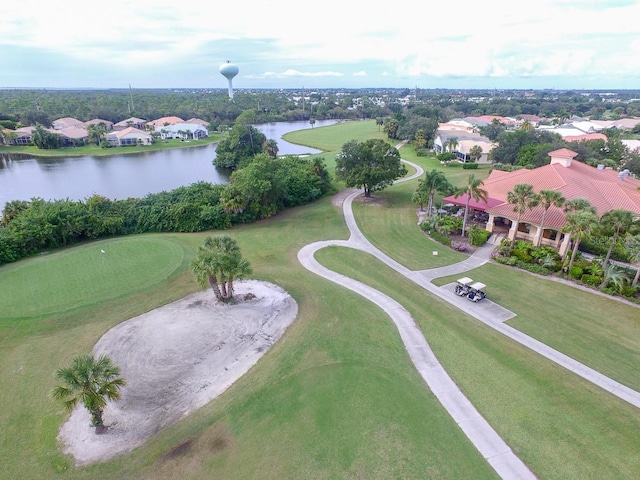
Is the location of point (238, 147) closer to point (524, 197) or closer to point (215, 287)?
point (215, 287)

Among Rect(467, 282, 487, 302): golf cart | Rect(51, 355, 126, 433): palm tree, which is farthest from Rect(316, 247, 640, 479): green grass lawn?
Rect(51, 355, 126, 433): palm tree

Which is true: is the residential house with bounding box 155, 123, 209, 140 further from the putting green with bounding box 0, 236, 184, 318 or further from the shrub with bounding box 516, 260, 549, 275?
the shrub with bounding box 516, 260, 549, 275

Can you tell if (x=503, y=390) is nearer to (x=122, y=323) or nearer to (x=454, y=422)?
(x=454, y=422)

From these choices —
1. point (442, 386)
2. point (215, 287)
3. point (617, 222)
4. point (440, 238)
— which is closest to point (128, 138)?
point (215, 287)

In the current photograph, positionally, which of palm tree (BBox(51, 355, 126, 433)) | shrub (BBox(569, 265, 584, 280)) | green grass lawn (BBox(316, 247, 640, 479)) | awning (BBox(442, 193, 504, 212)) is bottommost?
green grass lawn (BBox(316, 247, 640, 479))

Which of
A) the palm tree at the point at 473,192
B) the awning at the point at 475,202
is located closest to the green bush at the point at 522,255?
the palm tree at the point at 473,192

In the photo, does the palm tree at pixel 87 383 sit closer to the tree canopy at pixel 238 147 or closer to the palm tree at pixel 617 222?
the palm tree at pixel 617 222
